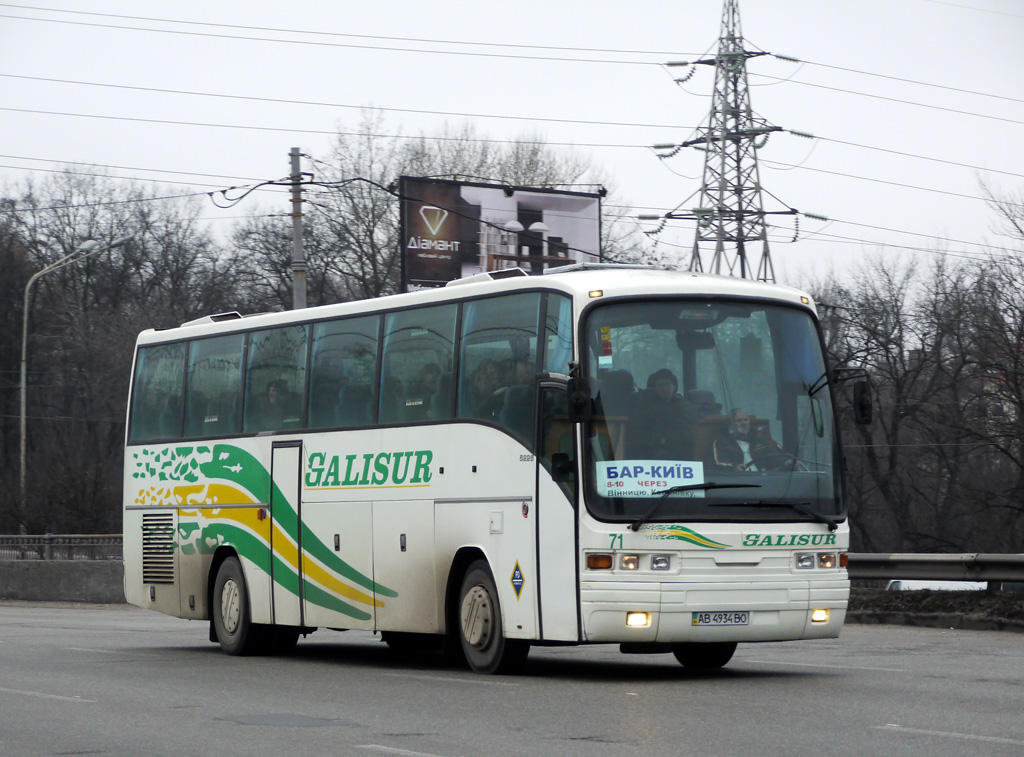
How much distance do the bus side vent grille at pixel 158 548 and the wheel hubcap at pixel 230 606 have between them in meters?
0.97

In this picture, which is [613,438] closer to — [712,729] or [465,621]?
[465,621]

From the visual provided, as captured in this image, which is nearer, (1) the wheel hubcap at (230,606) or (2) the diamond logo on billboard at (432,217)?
(1) the wheel hubcap at (230,606)

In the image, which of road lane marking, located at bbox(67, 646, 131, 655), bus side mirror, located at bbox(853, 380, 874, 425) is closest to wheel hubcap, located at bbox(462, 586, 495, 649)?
bus side mirror, located at bbox(853, 380, 874, 425)

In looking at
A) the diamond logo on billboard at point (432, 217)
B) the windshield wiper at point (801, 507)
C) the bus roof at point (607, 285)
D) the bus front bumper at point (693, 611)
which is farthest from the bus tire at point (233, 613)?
the diamond logo on billboard at point (432, 217)

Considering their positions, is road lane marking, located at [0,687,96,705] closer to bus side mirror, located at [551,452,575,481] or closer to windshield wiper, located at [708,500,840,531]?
bus side mirror, located at [551,452,575,481]

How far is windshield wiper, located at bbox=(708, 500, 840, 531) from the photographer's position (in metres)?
12.1

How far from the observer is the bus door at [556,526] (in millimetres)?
12031

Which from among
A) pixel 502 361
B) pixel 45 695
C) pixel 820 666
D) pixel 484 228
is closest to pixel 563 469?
pixel 502 361

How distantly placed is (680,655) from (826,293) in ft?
156

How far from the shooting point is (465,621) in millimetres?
13258

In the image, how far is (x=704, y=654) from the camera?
44.1 ft

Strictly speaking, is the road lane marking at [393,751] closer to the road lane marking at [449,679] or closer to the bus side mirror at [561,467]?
the road lane marking at [449,679]

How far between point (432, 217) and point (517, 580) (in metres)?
26.7

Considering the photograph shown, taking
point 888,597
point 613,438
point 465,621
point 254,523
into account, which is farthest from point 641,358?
point 888,597
